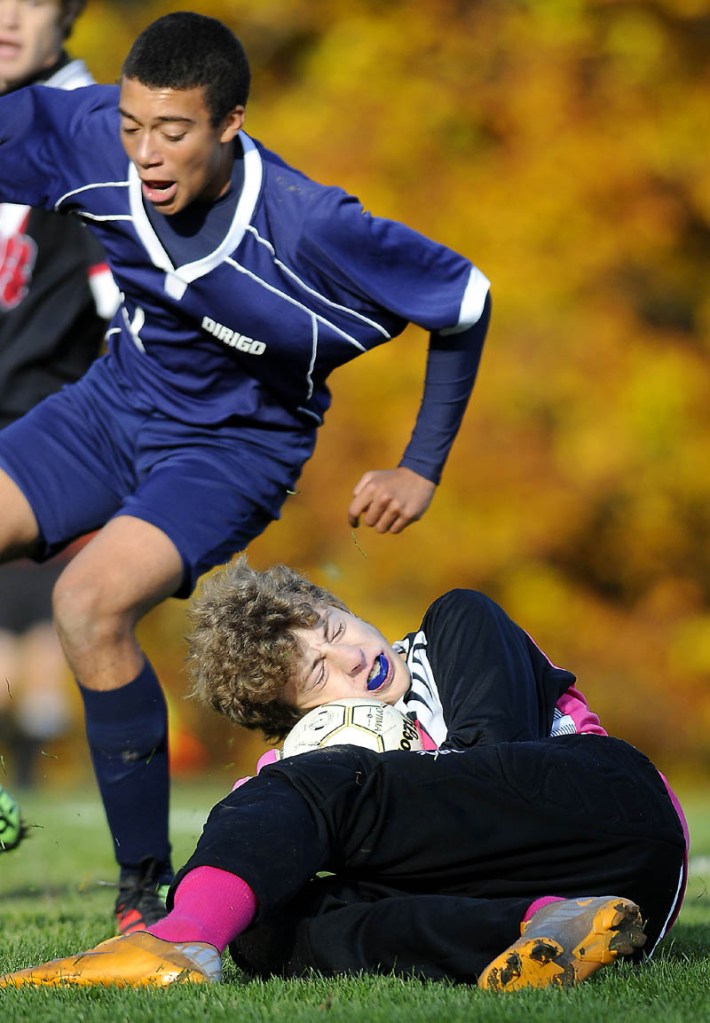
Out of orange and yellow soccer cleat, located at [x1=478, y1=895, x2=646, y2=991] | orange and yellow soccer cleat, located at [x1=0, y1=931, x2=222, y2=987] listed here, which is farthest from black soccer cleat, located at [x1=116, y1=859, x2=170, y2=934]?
orange and yellow soccer cleat, located at [x1=478, y1=895, x2=646, y2=991]

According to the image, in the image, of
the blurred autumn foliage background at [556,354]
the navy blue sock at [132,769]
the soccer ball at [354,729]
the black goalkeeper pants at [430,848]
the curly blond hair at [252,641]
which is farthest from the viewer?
the blurred autumn foliage background at [556,354]

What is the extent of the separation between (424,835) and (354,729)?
1.13ft

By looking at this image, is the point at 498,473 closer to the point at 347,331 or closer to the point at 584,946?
the point at 347,331

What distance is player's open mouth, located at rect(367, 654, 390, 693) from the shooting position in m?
3.14

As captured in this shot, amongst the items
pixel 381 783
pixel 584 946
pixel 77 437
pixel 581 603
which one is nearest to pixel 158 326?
pixel 77 437

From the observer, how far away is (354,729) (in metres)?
A: 3.00

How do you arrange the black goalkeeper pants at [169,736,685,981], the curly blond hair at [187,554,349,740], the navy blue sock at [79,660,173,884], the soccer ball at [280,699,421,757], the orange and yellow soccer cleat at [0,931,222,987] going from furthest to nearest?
1. the navy blue sock at [79,660,173,884]
2. the curly blond hair at [187,554,349,740]
3. the soccer ball at [280,699,421,757]
4. the black goalkeeper pants at [169,736,685,981]
5. the orange and yellow soccer cleat at [0,931,222,987]

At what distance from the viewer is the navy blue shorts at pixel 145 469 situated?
13.1 feet

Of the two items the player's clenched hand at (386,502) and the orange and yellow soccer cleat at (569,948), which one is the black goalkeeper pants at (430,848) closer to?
the orange and yellow soccer cleat at (569,948)

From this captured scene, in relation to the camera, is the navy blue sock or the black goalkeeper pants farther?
the navy blue sock

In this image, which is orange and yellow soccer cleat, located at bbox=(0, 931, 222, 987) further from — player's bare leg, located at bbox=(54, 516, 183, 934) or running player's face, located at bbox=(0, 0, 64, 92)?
running player's face, located at bbox=(0, 0, 64, 92)

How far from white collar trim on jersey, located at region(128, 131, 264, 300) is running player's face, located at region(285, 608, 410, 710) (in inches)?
46.3

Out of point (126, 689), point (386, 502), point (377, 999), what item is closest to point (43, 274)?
point (386, 502)

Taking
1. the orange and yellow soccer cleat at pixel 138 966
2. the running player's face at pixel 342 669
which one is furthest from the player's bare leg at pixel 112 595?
the orange and yellow soccer cleat at pixel 138 966
